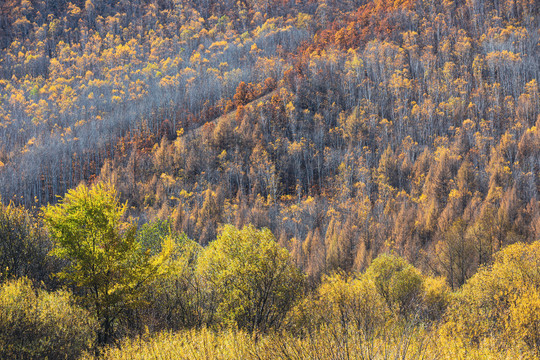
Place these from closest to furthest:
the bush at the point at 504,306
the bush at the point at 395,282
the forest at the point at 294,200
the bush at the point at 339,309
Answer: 1. the forest at the point at 294,200
2. the bush at the point at 504,306
3. the bush at the point at 339,309
4. the bush at the point at 395,282

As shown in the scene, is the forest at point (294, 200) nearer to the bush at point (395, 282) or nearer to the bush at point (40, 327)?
the bush at point (40, 327)

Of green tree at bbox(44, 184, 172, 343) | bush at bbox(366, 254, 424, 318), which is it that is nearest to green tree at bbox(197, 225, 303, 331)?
green tree at bbox(44, 184, 172, 343)

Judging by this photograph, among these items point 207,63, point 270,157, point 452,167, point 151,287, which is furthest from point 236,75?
point 151,287

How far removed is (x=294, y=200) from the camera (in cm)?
11700

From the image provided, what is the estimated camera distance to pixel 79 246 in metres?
15.8

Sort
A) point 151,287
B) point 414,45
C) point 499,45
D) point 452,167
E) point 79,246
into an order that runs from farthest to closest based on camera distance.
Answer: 1. point 414,45
2. point 499,45
3. point 452,167
4. point 151,287
5. point 79,246

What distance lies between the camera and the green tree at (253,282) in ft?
66.6

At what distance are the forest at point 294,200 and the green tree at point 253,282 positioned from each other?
132 mm

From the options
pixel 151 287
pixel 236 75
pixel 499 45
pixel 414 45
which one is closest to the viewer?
pixel 151 287

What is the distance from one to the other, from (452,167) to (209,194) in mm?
78874

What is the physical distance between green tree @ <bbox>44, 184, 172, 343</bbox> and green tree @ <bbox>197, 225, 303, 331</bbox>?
555cm

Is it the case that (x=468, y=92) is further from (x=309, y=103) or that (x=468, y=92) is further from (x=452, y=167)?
(x=309, y=103)

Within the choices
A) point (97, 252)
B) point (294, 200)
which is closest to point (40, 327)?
point (97, 252)

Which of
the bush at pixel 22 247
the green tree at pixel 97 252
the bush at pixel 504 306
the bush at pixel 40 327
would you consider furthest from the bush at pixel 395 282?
the bush at pixel 22 247
